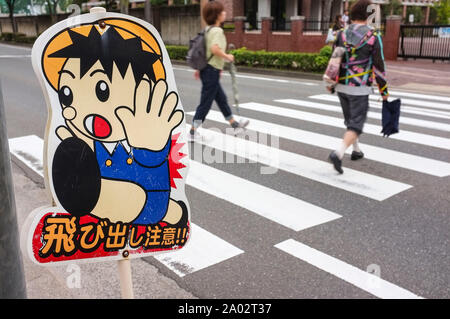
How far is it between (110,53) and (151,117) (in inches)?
14.7

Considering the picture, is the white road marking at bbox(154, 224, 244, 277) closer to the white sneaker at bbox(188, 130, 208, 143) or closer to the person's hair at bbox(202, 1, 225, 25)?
the white sneaker at bbox(188, 130, 208, 143)

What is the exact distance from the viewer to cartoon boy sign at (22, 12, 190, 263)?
6.88ft

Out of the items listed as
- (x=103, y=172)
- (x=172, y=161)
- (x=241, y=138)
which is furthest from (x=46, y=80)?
(x=241, y=138)

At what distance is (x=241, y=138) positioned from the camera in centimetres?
753

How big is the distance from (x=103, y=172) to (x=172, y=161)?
0.39 m

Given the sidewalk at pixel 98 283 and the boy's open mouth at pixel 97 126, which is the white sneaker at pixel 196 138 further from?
the boy's open mouth at pixel 97 126

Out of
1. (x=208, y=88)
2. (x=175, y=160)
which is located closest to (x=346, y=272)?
(x=175, y=160)

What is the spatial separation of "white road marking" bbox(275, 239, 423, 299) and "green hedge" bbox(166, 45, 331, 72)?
13.6 meters

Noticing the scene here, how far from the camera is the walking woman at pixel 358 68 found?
212 inches

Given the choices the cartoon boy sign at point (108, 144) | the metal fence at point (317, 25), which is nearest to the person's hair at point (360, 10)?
the cartoon boy sign at point (108, 144)

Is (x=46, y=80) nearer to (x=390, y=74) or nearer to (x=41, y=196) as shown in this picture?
(x=41, y=196)

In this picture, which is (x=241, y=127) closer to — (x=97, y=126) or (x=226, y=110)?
(x=226, y=110)

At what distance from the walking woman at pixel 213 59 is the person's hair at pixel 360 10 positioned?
79.6 inches

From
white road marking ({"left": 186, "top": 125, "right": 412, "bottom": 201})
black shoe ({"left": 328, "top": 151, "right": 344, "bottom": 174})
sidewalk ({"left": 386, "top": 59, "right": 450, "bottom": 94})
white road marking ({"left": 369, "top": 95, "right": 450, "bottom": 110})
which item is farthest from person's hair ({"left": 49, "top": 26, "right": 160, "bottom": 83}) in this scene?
sidewalk ({"left": 386, "top": 59, "right": 450, "bottom": 94})
